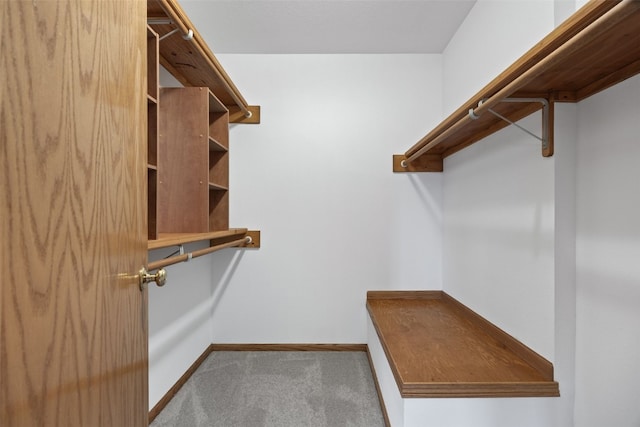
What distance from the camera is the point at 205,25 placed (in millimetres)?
2057

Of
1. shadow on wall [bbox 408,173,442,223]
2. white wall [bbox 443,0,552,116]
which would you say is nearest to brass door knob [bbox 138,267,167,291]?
white wall [bbox 443,0,552,116]

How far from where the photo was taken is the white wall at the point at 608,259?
973mm

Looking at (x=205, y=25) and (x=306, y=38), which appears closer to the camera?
(x=205, y=25)

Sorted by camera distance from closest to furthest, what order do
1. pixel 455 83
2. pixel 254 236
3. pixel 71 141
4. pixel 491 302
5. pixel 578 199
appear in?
pixel 71 141
pixel 578 199
pixel 491 302
pixel 455 83
pixel 254 236

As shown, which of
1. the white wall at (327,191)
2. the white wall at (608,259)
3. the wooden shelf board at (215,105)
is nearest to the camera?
the white wall at (608,259)

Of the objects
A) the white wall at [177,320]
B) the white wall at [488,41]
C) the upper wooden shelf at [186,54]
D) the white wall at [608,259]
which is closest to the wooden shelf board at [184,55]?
the upper wooden shelf at [186,54]

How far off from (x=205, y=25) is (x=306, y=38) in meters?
0.67

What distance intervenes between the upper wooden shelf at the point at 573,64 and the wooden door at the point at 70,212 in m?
1.04

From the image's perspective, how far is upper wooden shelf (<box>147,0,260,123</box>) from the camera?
4.26ft

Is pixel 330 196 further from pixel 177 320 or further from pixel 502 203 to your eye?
pixel 177 320

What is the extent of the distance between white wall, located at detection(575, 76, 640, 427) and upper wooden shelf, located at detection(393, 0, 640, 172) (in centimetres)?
7

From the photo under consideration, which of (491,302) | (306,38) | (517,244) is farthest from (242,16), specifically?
(491,302)

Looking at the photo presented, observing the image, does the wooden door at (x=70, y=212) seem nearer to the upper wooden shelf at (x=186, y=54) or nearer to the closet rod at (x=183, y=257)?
the closet rod at (x=183, y=257)

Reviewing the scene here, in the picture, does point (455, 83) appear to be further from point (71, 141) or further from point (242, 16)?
point (71, 141)
